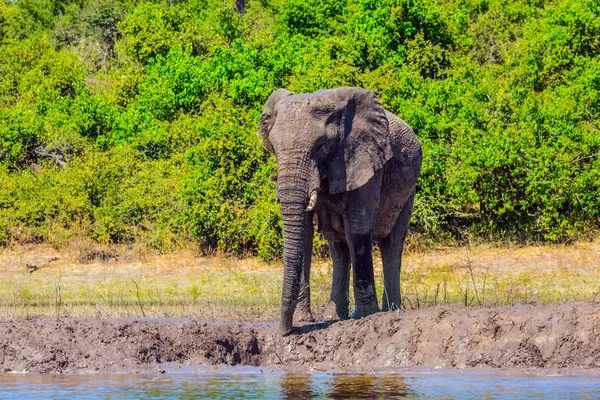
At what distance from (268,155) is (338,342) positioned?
12291 millimetres

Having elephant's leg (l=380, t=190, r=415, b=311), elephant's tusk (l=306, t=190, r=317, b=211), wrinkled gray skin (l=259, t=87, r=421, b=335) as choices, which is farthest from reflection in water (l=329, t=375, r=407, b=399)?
elephant's leg (l=380, t=190, r=415, b=311)

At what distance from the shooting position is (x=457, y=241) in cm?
2378

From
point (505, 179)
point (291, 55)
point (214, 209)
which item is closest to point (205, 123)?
point (214, 209)

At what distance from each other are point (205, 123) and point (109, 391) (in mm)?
14241

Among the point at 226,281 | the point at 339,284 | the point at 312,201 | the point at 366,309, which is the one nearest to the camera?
the point at 312,201

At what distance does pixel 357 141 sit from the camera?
41.6 feet

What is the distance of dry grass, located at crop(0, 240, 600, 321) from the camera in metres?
16.1

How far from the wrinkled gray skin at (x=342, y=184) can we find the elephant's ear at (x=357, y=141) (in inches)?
0.4

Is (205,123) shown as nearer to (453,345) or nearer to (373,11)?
(373,11)

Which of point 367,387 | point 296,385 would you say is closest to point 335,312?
point 296,385

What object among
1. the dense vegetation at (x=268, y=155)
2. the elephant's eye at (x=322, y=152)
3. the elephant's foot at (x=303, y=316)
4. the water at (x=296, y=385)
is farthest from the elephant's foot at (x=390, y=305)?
the dense vegetation at (x=268, y=155)

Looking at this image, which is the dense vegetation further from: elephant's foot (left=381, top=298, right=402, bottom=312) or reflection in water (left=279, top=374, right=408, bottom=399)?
reflection in water (left=279, top=374, right=408, bottom=399)

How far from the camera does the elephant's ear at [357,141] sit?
40.7 ft

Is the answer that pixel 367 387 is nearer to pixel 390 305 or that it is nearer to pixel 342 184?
pixel 342 184
